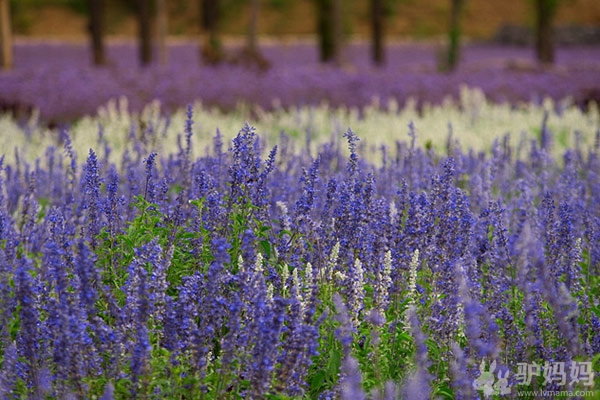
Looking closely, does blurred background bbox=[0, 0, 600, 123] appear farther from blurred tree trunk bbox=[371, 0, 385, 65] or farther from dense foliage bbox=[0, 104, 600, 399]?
dense foliage bbox=[0, 104, 600, 399]

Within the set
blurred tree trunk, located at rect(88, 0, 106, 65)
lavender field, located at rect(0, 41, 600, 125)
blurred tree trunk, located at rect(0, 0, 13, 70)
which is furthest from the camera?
blurred tree trunk, located at rect(88, 0, 106, 65)

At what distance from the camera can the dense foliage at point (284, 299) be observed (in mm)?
2596

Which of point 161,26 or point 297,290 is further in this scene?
point 161,26

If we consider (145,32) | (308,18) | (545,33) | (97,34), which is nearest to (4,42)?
(145,32)

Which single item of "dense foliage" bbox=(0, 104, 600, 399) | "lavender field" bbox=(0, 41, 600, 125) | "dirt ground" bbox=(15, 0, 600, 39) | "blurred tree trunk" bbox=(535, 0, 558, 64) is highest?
"dirt ground" bbox=(15, 0, 600, 39)

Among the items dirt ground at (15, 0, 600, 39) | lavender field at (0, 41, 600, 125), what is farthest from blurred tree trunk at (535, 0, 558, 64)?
dirt ground at (15, 0, 600, 39)

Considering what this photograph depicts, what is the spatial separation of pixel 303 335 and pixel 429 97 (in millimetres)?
12410

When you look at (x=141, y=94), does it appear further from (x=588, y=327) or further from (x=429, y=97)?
(x=588, y=327)

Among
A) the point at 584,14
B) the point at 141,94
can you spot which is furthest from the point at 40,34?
the point at 141,94

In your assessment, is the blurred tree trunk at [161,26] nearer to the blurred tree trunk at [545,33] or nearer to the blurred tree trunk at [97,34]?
the blurred tree trunk at [97,34]

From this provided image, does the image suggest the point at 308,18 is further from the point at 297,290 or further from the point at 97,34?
the point at 297,290

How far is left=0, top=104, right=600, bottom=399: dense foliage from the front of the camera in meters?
2.60

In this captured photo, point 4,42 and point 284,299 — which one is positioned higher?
point 4,42

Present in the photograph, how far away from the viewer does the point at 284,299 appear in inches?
98.9
